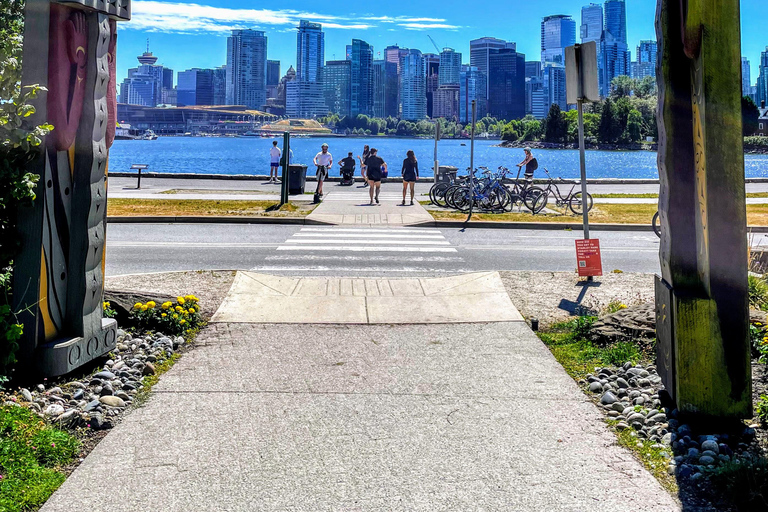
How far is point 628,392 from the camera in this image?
5.73 metres

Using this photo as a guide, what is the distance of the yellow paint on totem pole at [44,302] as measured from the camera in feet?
18.0

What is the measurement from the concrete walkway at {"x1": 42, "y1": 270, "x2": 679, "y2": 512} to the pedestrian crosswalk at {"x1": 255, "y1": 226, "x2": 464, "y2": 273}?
5.51 meters

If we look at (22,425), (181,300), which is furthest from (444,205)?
(22,425)

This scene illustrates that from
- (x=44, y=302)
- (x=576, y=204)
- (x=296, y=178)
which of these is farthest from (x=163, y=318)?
(x=296, y=178)

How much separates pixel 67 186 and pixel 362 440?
286cm

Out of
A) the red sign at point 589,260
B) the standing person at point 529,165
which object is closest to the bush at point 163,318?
the red sign at point 589,260

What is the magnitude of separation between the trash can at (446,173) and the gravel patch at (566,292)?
52.8ft

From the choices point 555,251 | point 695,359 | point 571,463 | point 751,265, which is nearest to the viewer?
point 571,463

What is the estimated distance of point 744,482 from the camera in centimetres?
395

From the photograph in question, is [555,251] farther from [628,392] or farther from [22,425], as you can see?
[22,425]

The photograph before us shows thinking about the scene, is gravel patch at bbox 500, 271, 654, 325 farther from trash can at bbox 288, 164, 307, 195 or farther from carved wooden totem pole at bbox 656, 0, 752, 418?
trash can at bbox 288, 164, 307, 195

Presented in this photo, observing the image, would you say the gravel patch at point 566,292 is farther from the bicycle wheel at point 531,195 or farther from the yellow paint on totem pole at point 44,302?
the bicycle wheel at point 531,195

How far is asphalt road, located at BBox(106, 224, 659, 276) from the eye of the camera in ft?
41.1

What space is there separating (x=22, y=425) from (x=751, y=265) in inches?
353
